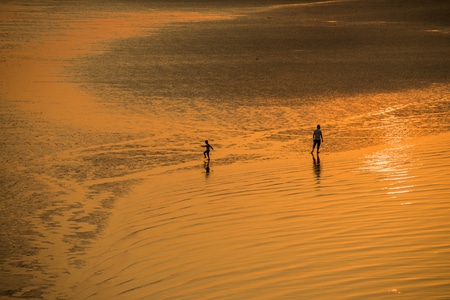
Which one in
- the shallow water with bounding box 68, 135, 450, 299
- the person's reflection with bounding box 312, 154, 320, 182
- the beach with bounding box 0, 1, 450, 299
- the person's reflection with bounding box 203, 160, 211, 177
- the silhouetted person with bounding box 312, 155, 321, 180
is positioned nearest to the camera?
the shallow water with bounding box 68, 135, 450, 299

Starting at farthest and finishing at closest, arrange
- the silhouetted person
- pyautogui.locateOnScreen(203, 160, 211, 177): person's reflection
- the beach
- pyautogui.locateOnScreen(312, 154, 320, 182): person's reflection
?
pyautogui.locateOnScreen(203, 160, 211, 177): person's reflection
the silhouetted person
pyautogui.locateOnScreen(312, 154, 320, 182): person's reflection
the beach

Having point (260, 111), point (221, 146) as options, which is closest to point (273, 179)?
point (221, 146)

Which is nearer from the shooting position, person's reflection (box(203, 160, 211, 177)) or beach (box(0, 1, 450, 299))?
beach (box(0, 1, 450, 299))

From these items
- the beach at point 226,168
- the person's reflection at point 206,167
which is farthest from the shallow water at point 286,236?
the person's reflection at point 206,167

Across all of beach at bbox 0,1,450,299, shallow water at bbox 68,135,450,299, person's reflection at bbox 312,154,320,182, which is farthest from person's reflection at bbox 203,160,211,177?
person's reflection at bbox 312,154,320,182

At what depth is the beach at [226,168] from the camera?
10.6 metres

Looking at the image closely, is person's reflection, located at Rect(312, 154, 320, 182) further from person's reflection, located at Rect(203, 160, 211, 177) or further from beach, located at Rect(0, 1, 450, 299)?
person's reflection, located at Rect(203, 160, 211, 177)

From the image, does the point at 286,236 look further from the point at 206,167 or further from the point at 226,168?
the point at 206,167

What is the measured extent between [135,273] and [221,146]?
34.3ft

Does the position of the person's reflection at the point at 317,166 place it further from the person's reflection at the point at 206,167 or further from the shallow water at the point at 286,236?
the person's reflection at the point at 206,167

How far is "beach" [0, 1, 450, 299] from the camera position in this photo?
1062cm

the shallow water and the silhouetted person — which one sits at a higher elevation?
the silhouetted person

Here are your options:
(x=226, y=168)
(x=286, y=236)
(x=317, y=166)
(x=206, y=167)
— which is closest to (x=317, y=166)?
(x=317, y=166)

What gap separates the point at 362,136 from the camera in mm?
22188
